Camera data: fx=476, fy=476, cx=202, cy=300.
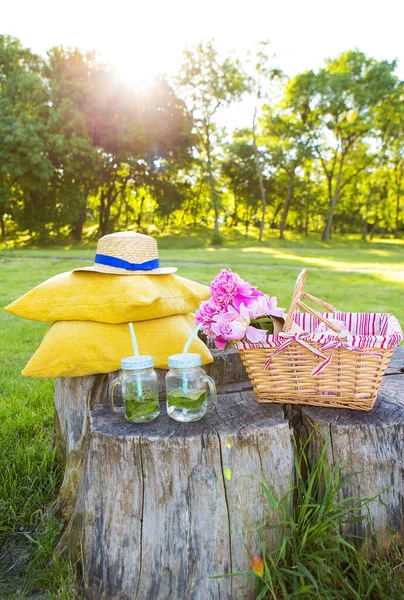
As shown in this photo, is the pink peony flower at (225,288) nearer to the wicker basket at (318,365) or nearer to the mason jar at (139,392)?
the wicker basket at (318,365)

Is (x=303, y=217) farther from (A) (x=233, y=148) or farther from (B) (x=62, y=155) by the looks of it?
(B) (x=62, y=155)

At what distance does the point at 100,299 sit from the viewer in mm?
2152

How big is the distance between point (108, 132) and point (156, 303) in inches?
923

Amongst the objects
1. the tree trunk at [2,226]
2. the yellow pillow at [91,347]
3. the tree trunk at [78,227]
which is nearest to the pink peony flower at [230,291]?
the yellow pillow at [91,347]

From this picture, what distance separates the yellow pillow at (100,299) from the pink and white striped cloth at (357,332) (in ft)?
1.70

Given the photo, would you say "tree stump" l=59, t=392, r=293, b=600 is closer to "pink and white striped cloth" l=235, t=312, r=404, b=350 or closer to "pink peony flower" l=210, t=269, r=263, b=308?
"pink and white striped cloth" l=235, t=312, r=404, b=350

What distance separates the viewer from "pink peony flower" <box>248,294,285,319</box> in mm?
1881

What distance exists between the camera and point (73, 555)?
76.9 inches

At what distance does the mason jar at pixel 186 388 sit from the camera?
1778mm

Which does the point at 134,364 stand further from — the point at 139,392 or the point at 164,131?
the point at 164,131

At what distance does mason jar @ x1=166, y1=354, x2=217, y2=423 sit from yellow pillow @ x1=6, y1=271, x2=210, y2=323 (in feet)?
1.33

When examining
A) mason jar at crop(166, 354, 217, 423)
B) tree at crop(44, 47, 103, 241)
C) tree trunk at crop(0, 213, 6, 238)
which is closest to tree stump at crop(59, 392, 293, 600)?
mason jar at crop(166, 354, 217, 423)

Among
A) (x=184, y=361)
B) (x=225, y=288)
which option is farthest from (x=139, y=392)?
(x=225, y=288)

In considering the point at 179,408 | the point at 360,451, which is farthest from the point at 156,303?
the point at 360,451
